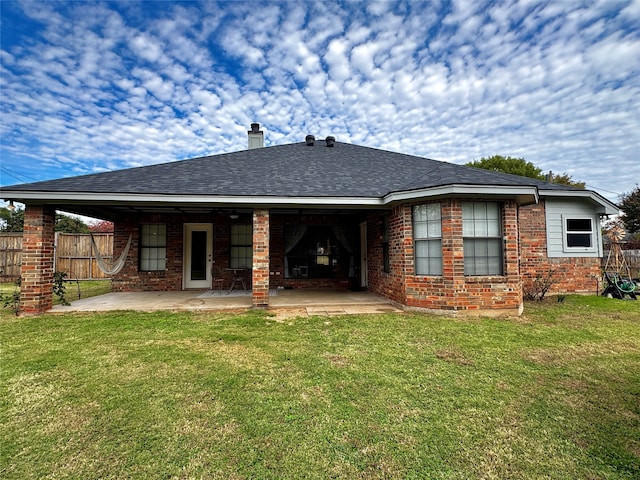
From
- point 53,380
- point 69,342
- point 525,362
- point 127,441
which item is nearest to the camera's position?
point 127,441

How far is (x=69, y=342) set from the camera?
4.24 meters

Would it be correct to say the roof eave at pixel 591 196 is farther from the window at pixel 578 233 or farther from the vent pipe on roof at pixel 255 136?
the vent pipe on roof at pixel 255 136

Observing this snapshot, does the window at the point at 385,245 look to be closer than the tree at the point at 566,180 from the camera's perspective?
Yes

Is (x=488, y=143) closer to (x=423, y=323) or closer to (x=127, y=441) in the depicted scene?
A: (x=423, y=323)

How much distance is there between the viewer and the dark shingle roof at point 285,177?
6.16m

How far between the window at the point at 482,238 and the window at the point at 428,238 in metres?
0.54

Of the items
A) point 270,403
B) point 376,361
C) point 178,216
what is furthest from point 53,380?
point 178,216

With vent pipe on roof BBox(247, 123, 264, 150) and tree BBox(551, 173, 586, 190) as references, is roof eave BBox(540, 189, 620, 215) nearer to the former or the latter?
vent pipe on roof BBox(247, 123, 264, 150)

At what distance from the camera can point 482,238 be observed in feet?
19.8

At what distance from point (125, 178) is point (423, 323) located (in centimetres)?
749

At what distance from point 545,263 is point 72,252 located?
1730 cm

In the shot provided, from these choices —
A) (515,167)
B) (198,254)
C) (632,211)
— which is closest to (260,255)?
(198,254)

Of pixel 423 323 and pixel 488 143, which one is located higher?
pixel 488 143

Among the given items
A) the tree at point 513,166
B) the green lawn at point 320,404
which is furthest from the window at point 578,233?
the tree at point 513,166
